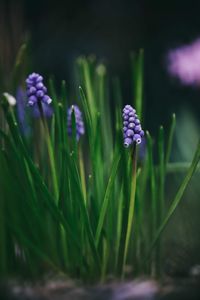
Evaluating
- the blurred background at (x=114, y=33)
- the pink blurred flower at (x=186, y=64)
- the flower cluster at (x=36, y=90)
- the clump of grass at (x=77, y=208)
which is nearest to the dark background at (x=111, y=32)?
the blurred background at (x=114, y=33)

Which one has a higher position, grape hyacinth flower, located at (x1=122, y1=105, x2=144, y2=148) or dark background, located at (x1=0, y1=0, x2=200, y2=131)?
dark background, located at (x1=0, y1=0, x2=200, y2=131)

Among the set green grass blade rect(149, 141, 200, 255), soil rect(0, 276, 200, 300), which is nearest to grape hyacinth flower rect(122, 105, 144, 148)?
green grass blade rect(149, 141, 200, 255)

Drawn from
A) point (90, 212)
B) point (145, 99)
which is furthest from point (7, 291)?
point (145, 99)

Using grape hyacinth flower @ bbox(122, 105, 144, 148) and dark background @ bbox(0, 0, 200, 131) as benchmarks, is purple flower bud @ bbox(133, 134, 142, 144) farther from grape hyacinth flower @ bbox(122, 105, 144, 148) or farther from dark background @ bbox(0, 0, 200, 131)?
dark background @ bbox(0, 0, 200, 131)

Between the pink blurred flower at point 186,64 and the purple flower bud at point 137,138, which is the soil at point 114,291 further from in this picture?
the pink blurred flower at point 186,64

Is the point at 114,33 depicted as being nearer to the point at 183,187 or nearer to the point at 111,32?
the point at 111,32

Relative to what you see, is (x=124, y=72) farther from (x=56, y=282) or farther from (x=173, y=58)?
(x=56, y=282)
